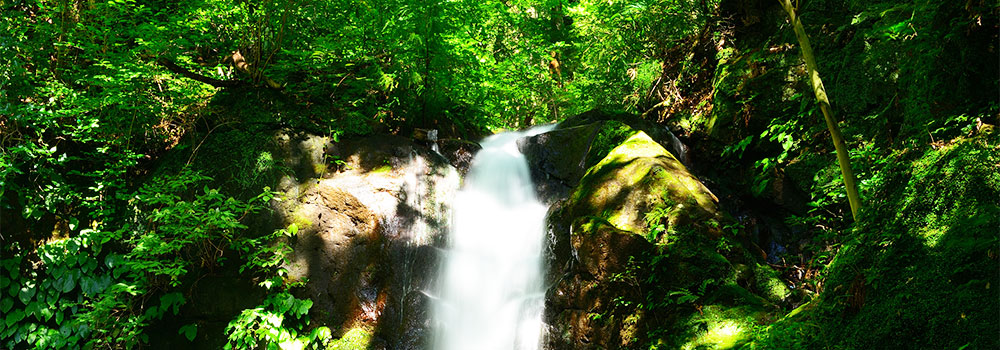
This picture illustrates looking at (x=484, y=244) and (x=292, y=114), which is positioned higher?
(x=292, y=114)

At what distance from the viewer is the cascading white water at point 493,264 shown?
548cm

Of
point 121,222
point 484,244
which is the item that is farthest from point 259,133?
point 484,244

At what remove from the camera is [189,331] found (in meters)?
5.51

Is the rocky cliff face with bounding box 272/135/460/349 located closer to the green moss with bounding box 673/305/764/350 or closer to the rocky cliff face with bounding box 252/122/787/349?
the rocky cliff face with bounding box 252/122/787/349

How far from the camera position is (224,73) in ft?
24.1

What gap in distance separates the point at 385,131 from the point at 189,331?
12.5 feet

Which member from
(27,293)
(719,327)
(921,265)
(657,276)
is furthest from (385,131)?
(921,265)

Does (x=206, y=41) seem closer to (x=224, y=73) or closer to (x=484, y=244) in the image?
(x=224, y=73)

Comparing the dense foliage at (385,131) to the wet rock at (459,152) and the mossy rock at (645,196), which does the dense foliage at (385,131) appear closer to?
the wet rock at (459,152)

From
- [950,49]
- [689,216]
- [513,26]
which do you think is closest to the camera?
[950,49]

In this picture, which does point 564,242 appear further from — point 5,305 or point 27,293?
point 5,305

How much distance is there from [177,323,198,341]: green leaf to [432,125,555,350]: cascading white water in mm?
2725

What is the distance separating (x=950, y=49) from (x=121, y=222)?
8.26m

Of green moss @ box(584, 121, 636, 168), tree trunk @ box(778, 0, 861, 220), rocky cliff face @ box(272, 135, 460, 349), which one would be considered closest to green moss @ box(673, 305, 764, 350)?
tree trunk @ box(778, 0, 861, 220)
